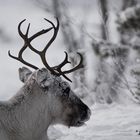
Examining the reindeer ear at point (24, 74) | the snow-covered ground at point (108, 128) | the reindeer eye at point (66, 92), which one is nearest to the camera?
the reindeer eye at point (66, 92)

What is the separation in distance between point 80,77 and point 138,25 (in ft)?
6.40

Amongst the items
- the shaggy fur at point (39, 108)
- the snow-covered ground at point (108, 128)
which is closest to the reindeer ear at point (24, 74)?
the shaggy fur at point (39, 108)

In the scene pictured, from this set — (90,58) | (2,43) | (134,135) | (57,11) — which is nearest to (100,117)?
(134,135)

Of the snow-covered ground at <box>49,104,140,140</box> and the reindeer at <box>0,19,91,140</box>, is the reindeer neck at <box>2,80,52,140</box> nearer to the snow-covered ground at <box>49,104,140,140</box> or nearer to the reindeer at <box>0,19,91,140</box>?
the reindeer at <box>0,19,91,140</box>

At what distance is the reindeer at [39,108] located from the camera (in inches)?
269

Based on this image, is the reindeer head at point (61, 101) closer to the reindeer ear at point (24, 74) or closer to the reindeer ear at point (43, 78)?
the reindeer ear at point (43, 78)

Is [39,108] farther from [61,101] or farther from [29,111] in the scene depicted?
[61,101]

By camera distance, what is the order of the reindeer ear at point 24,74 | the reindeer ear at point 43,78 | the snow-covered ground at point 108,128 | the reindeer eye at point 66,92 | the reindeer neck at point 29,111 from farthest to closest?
the snow-covered ground at point 108,128 < the reindeer ear at point 24,74 < the reindeer eye at point 66,92 < the reindeer neck at point 29,111 < the reindeer ear at point 43,78

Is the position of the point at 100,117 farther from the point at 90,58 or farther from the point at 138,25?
the point at 90,58

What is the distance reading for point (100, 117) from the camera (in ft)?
32.9

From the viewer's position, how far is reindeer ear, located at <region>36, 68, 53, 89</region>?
6.77 m

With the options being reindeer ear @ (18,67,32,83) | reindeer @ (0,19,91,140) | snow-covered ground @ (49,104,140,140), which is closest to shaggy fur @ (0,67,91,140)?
reindeer @ (0,19,91,140)

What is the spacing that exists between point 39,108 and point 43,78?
0.39 meters

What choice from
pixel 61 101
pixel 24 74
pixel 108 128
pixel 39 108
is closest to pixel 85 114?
pixel 61 101
